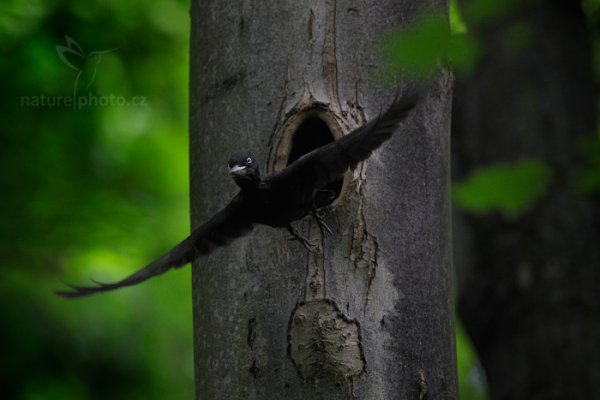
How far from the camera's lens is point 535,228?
18.4 ft

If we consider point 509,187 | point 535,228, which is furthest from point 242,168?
point 535,228

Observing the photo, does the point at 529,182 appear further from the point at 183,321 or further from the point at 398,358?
the point at 183,321

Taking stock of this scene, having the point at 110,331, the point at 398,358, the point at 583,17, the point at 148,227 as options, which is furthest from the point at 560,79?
the point at 398,358

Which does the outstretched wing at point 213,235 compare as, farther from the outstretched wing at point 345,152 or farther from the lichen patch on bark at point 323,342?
the lichen patch on bark at point 323,342

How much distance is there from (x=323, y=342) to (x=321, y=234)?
0.35m

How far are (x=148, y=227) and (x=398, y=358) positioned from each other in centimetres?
266

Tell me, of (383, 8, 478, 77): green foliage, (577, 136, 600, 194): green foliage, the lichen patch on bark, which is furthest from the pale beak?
(577, 136, 600, 194): green foliage

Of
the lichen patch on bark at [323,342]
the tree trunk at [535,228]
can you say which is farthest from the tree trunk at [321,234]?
the tree trunk at [535,228]

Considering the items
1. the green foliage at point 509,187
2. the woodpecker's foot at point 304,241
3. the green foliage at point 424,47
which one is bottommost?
the woodpecker's foot at point 304,241

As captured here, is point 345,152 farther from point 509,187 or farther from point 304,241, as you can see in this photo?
point 509,187

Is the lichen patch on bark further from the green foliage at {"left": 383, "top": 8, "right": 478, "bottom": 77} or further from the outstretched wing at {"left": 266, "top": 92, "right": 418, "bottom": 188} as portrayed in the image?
the green foliage at {"left": 383, "top": 8, "right": 478, "bottom": 77}

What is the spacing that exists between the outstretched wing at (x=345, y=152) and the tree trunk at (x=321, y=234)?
0.08 m

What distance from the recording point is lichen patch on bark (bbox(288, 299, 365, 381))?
2770 mm

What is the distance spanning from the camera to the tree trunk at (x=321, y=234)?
9.22 feet
